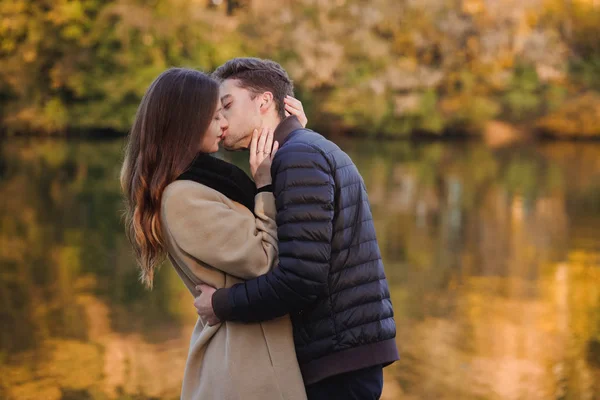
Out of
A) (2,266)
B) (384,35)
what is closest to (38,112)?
(384,35)

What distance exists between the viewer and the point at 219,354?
7.72ft

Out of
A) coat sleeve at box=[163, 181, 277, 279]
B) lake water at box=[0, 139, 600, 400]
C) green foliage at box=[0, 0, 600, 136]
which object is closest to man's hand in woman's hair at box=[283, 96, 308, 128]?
coat sleeve at box=[163, 181, 277, 279]

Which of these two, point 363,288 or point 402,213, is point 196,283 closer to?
point 363,288

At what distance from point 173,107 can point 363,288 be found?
0.71m

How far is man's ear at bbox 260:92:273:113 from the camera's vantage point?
2496mm

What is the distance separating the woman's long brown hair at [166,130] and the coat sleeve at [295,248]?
251 mm

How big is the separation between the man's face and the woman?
100 millimetres

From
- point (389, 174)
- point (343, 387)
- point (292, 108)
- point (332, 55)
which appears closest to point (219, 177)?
point (292, 108)

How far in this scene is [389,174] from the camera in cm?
2027

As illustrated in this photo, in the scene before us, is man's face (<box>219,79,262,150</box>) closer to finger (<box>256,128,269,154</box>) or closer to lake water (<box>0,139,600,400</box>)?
finger (<box>256,128,269,154</box>)

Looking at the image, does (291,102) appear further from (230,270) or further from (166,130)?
(230,270)

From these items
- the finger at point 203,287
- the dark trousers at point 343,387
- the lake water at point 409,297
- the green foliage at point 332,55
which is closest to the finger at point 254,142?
the finger at point 203,287

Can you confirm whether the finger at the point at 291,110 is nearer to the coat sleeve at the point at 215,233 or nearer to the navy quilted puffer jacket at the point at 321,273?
the navy quilted puffer jacket at the point at 321,273

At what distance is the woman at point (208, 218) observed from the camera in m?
2.27
